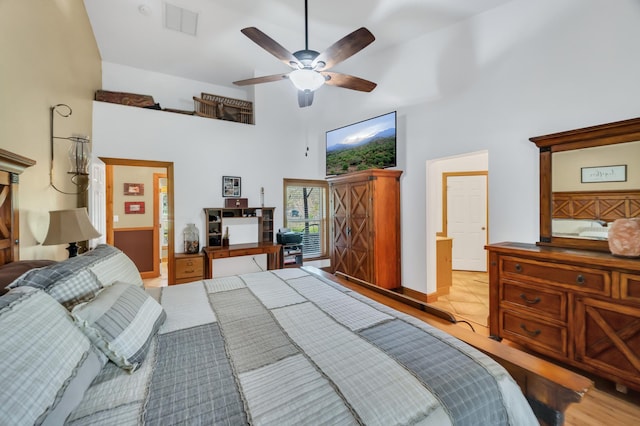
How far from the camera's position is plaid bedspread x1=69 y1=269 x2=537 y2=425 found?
765mm

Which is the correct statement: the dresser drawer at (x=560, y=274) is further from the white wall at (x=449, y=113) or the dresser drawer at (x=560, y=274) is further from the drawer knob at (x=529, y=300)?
the white wall at (x=449, y=113)

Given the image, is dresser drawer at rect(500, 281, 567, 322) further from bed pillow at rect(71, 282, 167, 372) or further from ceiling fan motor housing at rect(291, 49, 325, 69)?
bed pillow at rect(71, 282, 167, 372)

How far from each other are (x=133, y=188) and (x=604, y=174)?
21.2 feet

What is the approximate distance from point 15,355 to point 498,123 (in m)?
3.64

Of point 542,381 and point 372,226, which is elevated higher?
point 372,226

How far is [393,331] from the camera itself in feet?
4.02

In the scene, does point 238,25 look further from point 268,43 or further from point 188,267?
point 188,267

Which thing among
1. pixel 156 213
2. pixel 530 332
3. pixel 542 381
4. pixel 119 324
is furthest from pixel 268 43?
pixel 156 213

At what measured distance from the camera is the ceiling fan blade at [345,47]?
1940 mm

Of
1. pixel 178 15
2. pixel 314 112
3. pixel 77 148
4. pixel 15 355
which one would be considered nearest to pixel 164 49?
pixel 178 15

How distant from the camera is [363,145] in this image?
4230 millimetres

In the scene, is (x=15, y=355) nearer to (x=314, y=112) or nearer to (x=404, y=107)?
(x=404, y=107)

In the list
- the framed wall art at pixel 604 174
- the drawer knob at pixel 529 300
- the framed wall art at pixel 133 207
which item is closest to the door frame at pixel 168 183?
the framed wall art at pixel 133 207

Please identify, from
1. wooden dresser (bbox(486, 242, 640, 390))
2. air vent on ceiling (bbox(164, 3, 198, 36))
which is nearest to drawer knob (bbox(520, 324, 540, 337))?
wooden dresser (bbox(486, 242, 640, 390))
